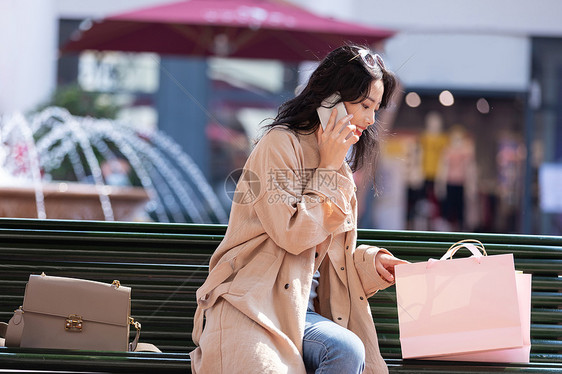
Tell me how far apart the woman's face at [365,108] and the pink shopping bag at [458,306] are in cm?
46

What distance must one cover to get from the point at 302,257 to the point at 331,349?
29cm

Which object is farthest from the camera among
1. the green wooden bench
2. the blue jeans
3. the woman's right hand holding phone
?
the green wooden bench

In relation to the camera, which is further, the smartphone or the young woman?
the smartphone

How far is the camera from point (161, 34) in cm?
738

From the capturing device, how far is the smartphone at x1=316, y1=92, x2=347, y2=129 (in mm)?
2432

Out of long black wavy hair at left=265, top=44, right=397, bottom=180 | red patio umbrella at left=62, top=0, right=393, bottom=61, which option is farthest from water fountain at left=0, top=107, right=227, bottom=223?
long black wavy hair at left=265, top=44, right=397, bottom=180

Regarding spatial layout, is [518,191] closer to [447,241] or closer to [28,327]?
[447,241]

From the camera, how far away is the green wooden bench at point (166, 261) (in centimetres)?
291

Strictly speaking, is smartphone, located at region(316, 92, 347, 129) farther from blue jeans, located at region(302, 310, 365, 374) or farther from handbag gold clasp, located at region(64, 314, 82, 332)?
handbag gold clasp, located at region(64, 314, 82, 332)

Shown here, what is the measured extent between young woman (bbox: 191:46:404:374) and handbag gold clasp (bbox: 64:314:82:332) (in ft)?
1.25

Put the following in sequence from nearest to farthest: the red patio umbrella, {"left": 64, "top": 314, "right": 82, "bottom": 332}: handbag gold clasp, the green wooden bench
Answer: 1. {"left": 64, "top": 314, "right": 82, "bottom": 332}: handbag gold clasp
2. the green wooden bench
3. the red patio umbrella

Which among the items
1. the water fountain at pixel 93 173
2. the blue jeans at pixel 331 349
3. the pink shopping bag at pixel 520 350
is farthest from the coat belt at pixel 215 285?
the water fountain at pixel 93 173

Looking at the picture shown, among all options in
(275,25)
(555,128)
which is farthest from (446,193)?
(275,25)

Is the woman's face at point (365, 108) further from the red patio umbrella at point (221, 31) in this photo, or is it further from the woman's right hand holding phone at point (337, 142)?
the red patio umbrella at point (221, 31)
